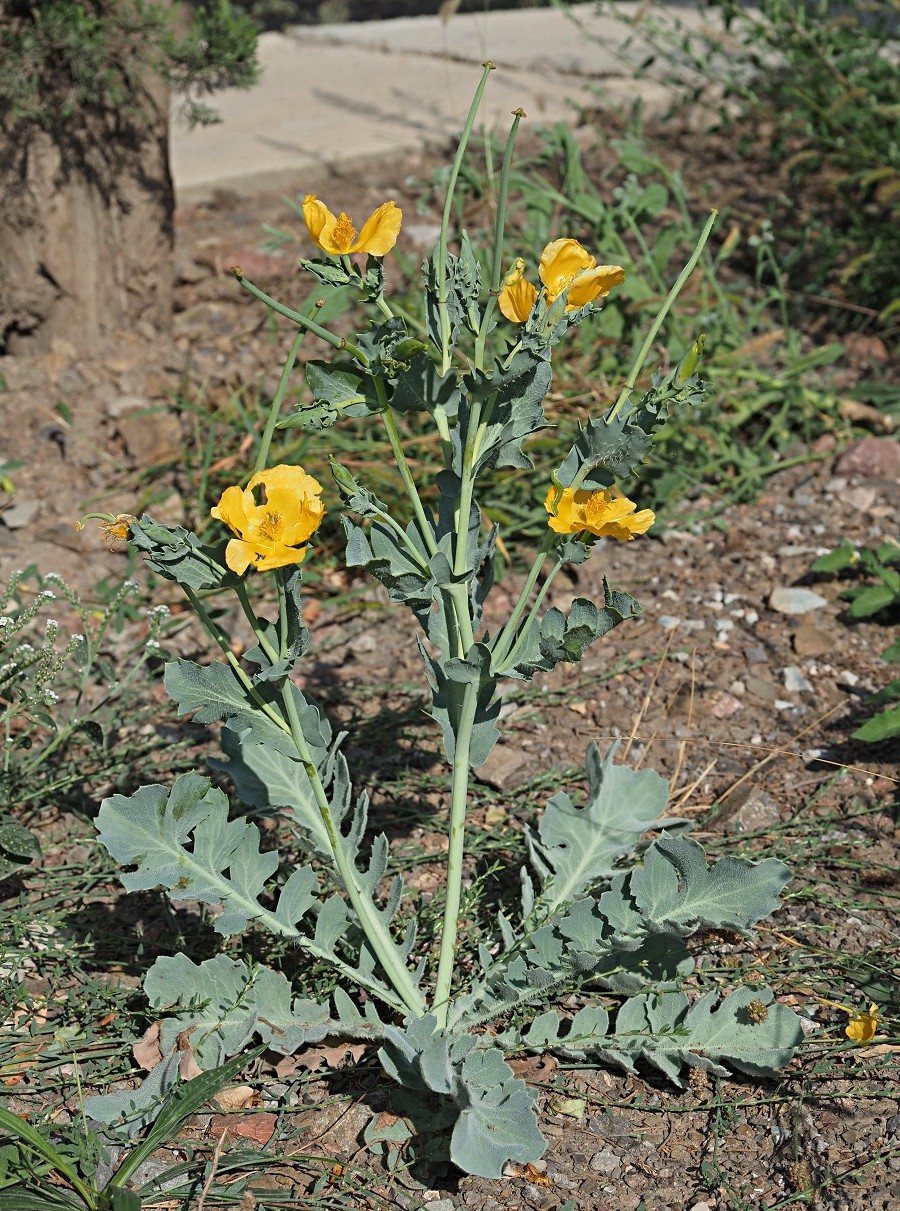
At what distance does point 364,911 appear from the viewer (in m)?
1.71

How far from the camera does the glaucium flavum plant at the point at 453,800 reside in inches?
60.0

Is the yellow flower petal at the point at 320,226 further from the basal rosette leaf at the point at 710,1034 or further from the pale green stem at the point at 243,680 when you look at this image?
the basal rosette leaf at the point at 710,1034

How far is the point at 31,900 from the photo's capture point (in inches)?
82.0

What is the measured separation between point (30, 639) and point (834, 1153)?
185cm

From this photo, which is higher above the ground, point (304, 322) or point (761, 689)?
point (304, 322)

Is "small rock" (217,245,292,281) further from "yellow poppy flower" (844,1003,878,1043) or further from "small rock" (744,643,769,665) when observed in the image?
"yellow poppy flower" (844,1003,878,1043)

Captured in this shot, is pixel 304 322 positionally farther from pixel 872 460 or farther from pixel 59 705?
pixel 872 460

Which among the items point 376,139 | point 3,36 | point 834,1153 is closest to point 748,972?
point 834,1153

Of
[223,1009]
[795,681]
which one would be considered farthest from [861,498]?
[223,1009]

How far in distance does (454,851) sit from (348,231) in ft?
2.69

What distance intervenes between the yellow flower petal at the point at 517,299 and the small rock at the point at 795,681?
4.16 feet

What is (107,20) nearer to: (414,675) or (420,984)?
(414,675)

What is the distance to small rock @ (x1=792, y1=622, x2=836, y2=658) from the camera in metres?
2.67

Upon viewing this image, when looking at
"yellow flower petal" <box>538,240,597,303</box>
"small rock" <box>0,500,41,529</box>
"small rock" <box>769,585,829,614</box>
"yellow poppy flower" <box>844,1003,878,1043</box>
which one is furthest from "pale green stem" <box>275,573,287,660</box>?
"small rock" <box>0,500,41,529</box>
